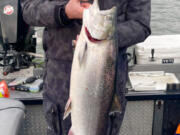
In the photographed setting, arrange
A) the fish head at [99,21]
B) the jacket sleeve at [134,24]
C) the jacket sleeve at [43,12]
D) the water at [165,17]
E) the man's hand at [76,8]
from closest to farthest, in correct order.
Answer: the fish head at [99,21] < the man's hand at [76,8] < the jacket sleeve at [43,12] < the jacket sleeve at [134,24] < the water at [165,17]

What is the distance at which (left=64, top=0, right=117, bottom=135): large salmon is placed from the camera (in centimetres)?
150

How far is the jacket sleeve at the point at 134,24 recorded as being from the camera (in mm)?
1876

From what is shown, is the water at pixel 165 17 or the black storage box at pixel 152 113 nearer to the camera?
the black storage box at pixel 152 113

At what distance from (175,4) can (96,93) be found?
34.6 feet

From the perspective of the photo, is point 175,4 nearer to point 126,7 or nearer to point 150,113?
point 150,113

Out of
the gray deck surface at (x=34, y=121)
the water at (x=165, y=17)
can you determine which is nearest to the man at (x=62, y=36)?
the gray deck surface at (x=34, y=121)

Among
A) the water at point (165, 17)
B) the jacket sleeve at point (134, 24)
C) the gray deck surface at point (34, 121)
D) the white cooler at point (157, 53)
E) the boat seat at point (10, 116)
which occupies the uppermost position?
the water at point (165, 17)

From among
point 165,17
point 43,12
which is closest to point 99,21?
point 43,12

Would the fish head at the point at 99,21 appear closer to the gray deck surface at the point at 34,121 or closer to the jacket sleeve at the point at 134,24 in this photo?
the jacket sleeve at the point at 134,24

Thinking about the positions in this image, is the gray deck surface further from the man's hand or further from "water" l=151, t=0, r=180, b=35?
"water" l=151, t=0, r=180, b=35

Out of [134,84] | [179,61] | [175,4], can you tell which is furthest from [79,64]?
[175,4]

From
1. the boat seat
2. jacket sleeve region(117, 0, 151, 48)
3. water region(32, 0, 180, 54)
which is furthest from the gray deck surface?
water region(32, 0, 180, 54)

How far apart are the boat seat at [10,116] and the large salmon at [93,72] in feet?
1.47

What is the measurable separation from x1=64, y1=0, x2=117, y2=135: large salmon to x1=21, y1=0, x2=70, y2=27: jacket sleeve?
11.3 inches
